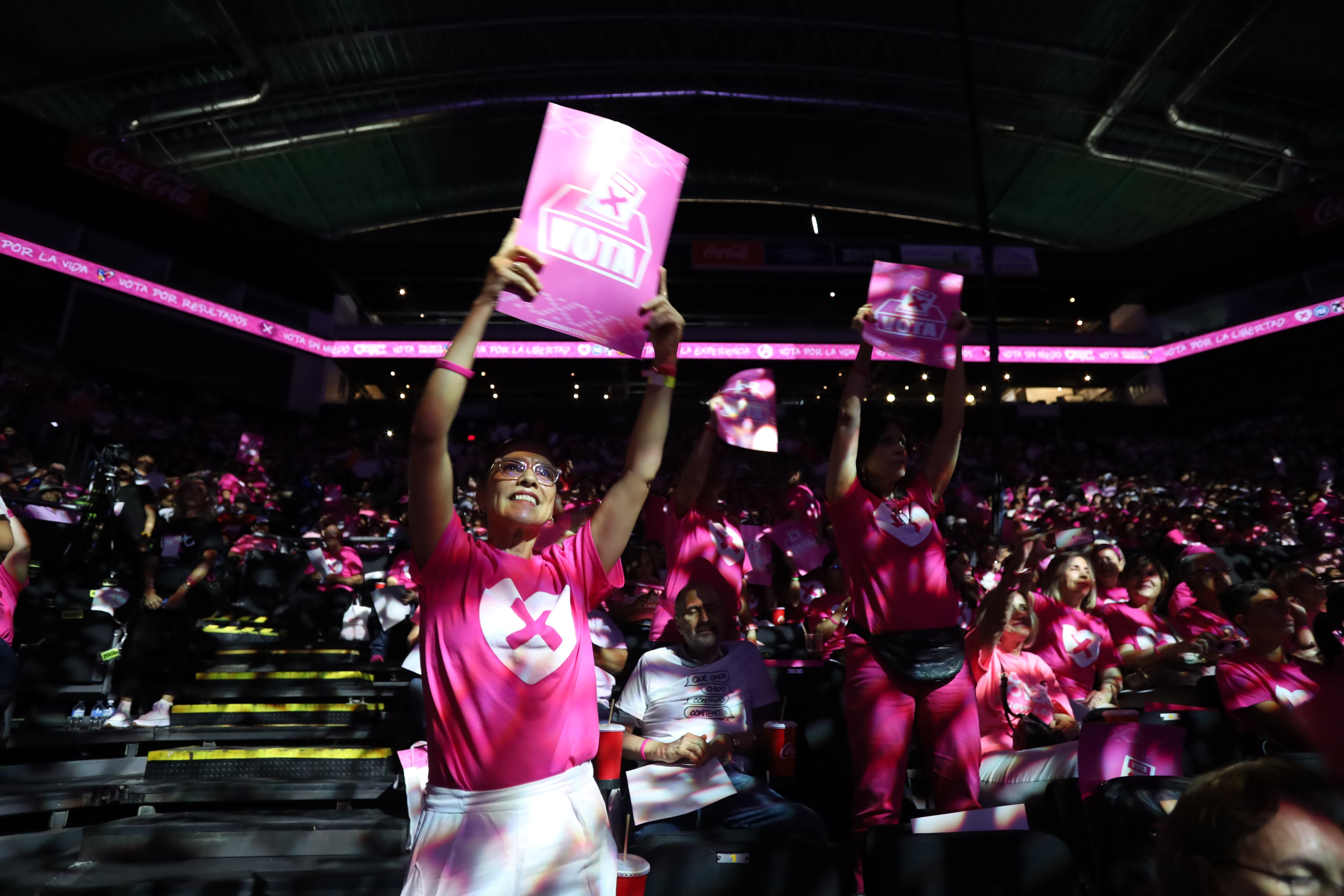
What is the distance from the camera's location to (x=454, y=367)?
5.11 feet

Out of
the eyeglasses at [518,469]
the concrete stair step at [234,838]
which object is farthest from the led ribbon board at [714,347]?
the eyeglasses at [518,469]

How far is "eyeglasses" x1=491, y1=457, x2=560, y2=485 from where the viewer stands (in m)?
1.76

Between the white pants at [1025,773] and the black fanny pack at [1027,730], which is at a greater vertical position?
the black fanny pack at [1027,730]

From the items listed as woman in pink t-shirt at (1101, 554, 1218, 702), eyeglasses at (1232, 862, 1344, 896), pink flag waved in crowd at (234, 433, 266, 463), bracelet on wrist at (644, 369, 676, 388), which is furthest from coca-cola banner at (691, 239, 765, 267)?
eyeglasses at (1232, 862, 1344, 896)

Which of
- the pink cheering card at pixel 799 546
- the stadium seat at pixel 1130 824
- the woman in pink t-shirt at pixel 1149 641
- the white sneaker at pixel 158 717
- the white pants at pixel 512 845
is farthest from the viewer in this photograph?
the pink cheering card at pixel 799 546

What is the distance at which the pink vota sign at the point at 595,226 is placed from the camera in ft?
5.84

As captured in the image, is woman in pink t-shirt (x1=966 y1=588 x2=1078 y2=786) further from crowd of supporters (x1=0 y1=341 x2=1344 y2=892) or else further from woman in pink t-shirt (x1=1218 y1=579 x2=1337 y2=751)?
woman in pink t-shirt (x1=1218 y1=579 x2=1337 y2=751)

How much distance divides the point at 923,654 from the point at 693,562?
1759 millimetres

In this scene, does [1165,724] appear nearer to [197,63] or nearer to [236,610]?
[236,610]

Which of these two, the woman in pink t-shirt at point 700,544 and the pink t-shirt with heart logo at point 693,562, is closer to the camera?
the woman in pink t-shirt at point 700,544

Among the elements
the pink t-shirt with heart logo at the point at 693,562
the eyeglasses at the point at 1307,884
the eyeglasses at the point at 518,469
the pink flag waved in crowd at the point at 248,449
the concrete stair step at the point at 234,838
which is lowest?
the concrete stair step at the point at 234,838

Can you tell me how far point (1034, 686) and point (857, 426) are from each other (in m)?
1.80

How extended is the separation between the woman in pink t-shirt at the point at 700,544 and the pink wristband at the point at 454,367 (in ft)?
7.87

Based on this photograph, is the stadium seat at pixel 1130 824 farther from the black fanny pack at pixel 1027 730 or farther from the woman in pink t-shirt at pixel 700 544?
the woman in pink t-shirt at pixel 700 544
